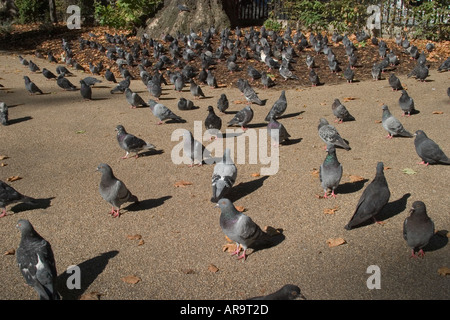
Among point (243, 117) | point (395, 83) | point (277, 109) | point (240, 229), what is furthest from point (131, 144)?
point (395, 83)

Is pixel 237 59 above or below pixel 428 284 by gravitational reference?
above

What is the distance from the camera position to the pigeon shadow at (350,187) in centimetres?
587

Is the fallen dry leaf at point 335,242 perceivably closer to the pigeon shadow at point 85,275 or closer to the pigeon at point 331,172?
the pigeon at point 331,172

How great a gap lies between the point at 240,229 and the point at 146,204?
1.90 m

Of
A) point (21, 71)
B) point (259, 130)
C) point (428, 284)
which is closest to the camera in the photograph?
point (428, 284)

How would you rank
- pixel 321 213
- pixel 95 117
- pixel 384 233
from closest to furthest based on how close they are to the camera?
pixel 384 233
pixel 321 213
pixel 95 117

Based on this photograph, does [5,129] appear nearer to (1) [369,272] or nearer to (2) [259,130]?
(2) [259,130]

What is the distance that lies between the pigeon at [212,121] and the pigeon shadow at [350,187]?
330 cm

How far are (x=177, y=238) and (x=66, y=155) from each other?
12.3ft

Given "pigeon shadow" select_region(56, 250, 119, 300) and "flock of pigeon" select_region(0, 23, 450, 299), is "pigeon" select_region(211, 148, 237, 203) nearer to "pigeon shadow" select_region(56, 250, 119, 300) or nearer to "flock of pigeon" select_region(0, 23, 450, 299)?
"flock of pigeon" select_region(0, 23, 450, 299)

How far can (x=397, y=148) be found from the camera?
24.1ft

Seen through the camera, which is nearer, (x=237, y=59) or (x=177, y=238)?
(x=177, y=238)

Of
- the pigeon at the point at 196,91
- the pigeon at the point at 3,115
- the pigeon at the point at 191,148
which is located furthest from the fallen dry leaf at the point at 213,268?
the pigeon at the point at 196,91

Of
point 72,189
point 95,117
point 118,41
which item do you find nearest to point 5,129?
point 95,117
